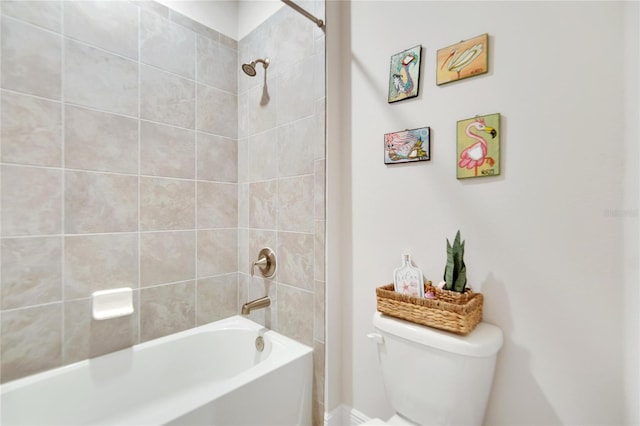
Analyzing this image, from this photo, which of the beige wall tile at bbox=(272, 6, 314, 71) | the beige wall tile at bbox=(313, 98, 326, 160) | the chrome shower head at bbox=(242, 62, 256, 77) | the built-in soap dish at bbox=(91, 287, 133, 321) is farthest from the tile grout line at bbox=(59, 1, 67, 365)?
the beige wall tile at bbox=(313, 98, 326, 160)

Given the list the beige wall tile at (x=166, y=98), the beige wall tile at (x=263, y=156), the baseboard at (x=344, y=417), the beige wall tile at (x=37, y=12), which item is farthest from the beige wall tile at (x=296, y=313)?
the beige wall tile at (x=37, y=12)

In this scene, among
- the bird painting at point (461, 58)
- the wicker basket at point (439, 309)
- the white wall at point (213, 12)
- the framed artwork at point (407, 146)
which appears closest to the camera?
the wicker basket at point (439, 309)

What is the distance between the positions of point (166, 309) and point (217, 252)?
409 mm

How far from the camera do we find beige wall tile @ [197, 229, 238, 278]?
1732 mm

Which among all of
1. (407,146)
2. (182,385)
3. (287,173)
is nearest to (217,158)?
(287,173)

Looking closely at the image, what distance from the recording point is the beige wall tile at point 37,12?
117cm

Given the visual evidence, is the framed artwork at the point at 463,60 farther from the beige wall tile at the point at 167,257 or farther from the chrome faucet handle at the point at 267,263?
the beige wall tile at the point at 167,257

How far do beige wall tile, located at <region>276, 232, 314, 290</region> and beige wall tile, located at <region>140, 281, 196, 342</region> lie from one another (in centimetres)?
56

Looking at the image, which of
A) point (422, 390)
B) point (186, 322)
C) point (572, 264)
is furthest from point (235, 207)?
point (572, 264)

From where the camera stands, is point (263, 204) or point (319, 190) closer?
point (319, 190)

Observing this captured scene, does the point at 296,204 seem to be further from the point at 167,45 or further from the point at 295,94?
the point at 167,45

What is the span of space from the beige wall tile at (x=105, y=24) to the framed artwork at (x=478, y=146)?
5.26ft

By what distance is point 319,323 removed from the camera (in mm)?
1390

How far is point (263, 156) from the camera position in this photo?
1713mm
